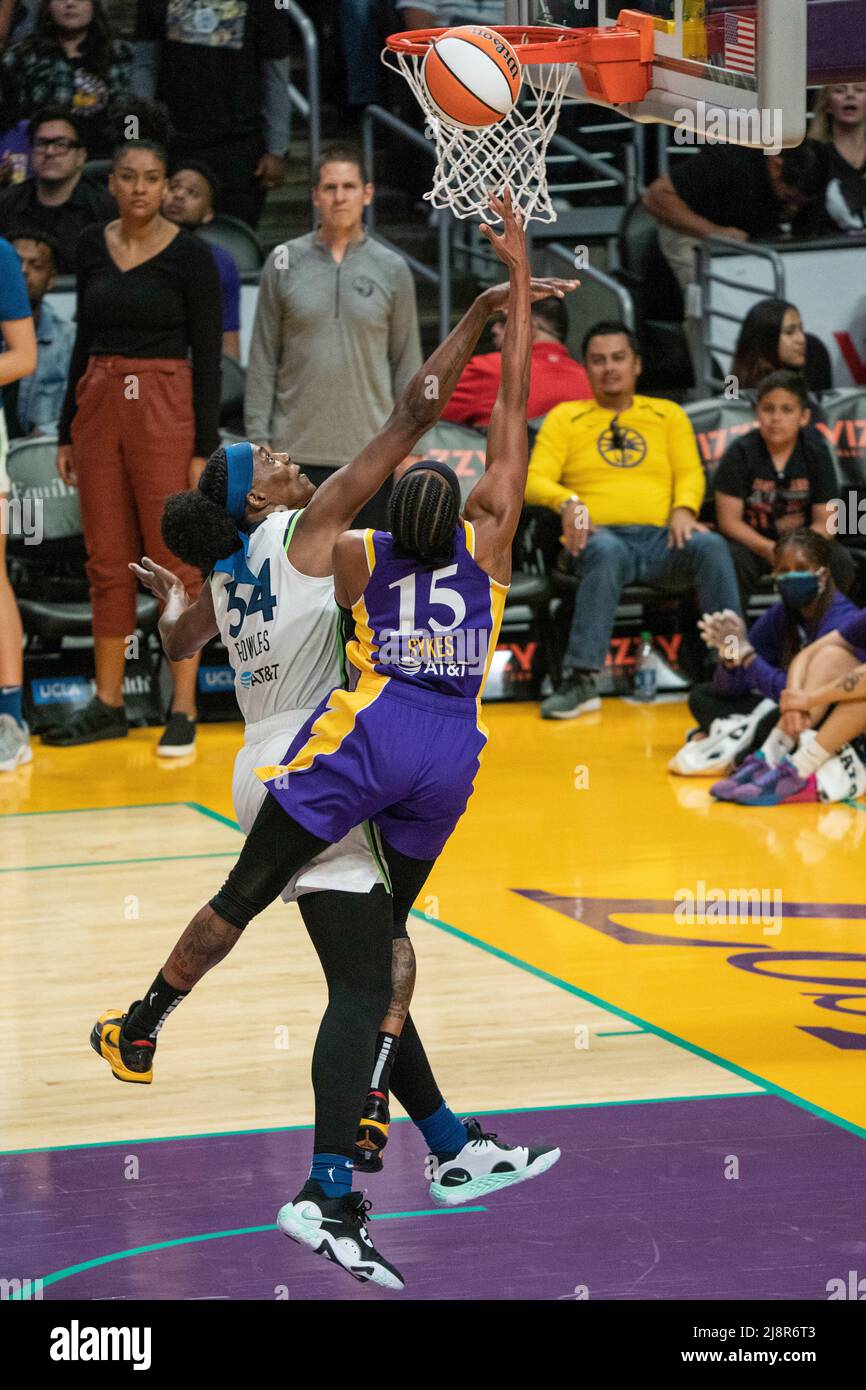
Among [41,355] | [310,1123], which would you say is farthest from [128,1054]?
[41,355]

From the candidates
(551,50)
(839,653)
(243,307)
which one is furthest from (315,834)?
(243,307)

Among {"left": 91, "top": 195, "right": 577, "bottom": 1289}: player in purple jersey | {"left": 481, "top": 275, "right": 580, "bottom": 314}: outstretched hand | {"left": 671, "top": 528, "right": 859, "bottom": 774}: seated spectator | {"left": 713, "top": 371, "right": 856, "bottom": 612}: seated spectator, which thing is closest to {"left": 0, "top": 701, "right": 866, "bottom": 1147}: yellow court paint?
{"left": 671, "top": 528, "right": 859, "bottom": 774}: seated spectator

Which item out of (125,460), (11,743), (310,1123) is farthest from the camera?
(125,460)

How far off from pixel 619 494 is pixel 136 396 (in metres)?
2.67

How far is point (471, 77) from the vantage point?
5910 millimetres

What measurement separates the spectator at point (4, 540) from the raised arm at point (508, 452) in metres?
4.84

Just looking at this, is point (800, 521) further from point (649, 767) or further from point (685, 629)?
point (649, 767)

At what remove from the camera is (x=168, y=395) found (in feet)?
32.1

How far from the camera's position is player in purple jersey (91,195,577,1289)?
14.7 ft

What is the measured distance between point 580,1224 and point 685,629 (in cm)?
694

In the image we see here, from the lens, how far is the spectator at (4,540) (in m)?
9.31

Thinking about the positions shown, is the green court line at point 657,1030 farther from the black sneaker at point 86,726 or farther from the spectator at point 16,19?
the spectator at point 16,19

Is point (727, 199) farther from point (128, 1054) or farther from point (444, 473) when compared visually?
point (128, 1054)

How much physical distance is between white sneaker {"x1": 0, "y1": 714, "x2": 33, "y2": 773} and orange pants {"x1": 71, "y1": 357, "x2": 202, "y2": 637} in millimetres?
610
